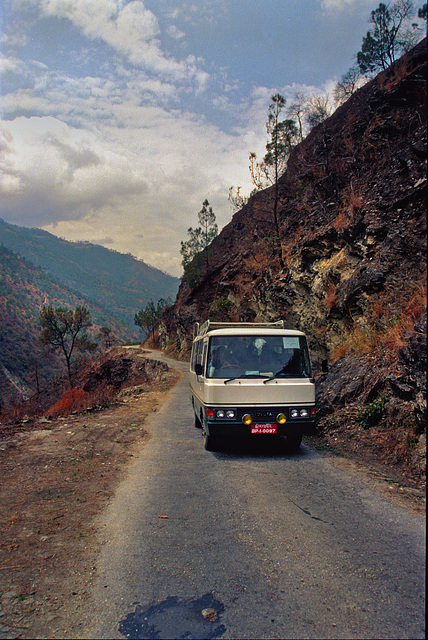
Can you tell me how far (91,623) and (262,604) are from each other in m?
1.26

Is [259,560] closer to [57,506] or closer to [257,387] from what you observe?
[57,506]

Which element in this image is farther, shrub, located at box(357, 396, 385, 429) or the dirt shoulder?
shrub, located at box(357, 396, 385, 429)

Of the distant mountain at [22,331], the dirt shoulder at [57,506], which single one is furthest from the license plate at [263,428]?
the distant mountain at [22,331]

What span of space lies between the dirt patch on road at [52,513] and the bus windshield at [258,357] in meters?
2.75

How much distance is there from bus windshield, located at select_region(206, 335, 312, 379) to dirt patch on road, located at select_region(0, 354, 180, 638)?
275 cm

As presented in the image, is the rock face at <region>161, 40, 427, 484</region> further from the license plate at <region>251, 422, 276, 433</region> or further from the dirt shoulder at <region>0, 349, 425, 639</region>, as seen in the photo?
the license plate at <region>251, 422, 276, 433</region>

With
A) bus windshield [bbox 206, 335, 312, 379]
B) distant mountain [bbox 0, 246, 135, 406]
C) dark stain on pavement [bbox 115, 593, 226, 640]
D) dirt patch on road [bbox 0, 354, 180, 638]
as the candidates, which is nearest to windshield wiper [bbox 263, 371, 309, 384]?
bus windshield [bbox 206, 335, 312, 379]

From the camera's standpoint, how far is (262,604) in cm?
274

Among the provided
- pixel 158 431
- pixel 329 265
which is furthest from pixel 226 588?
pixel 329 265

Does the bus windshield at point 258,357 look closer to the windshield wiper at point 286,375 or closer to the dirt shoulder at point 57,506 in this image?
the windshield wiper at point 286,375

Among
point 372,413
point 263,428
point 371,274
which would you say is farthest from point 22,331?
point 372,413

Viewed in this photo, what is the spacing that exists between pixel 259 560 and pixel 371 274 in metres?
8.98

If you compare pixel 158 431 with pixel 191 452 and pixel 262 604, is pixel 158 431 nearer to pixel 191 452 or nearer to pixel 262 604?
pixel 191 452

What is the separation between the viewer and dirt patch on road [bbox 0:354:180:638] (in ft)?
9.44
